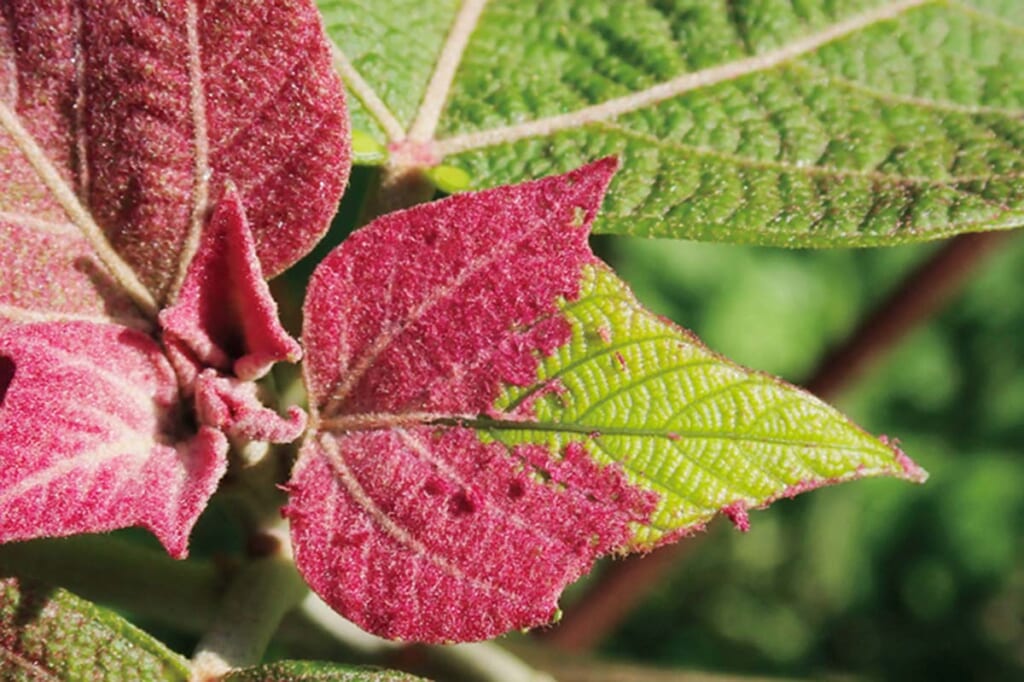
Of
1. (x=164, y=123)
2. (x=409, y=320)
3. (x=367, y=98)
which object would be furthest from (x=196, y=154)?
(x=367, y=98)

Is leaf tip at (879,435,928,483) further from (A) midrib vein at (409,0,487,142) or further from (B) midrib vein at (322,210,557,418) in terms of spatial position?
(A) midrib vein at (409,0,487,142)

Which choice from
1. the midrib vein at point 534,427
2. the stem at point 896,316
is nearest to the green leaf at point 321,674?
the midrib vein at point 534,427

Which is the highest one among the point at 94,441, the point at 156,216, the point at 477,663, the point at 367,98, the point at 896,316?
the point at 896,316

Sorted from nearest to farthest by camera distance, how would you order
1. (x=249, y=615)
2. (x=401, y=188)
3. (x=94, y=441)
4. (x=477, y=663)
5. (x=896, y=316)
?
(x=94, y=441)
(x=249, y=615)
(x=401, y=188)
(x=477, y=663)
(x=896, y=316)

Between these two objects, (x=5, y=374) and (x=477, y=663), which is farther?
(x=477, y=663)

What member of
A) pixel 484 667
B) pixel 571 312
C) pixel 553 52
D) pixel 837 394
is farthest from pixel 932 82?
pixel 837 394

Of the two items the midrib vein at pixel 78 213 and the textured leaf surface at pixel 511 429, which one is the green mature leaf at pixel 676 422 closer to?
the textured leaf surface at pixel 511 429

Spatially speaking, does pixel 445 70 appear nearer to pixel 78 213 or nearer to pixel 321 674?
pixel 78 213
